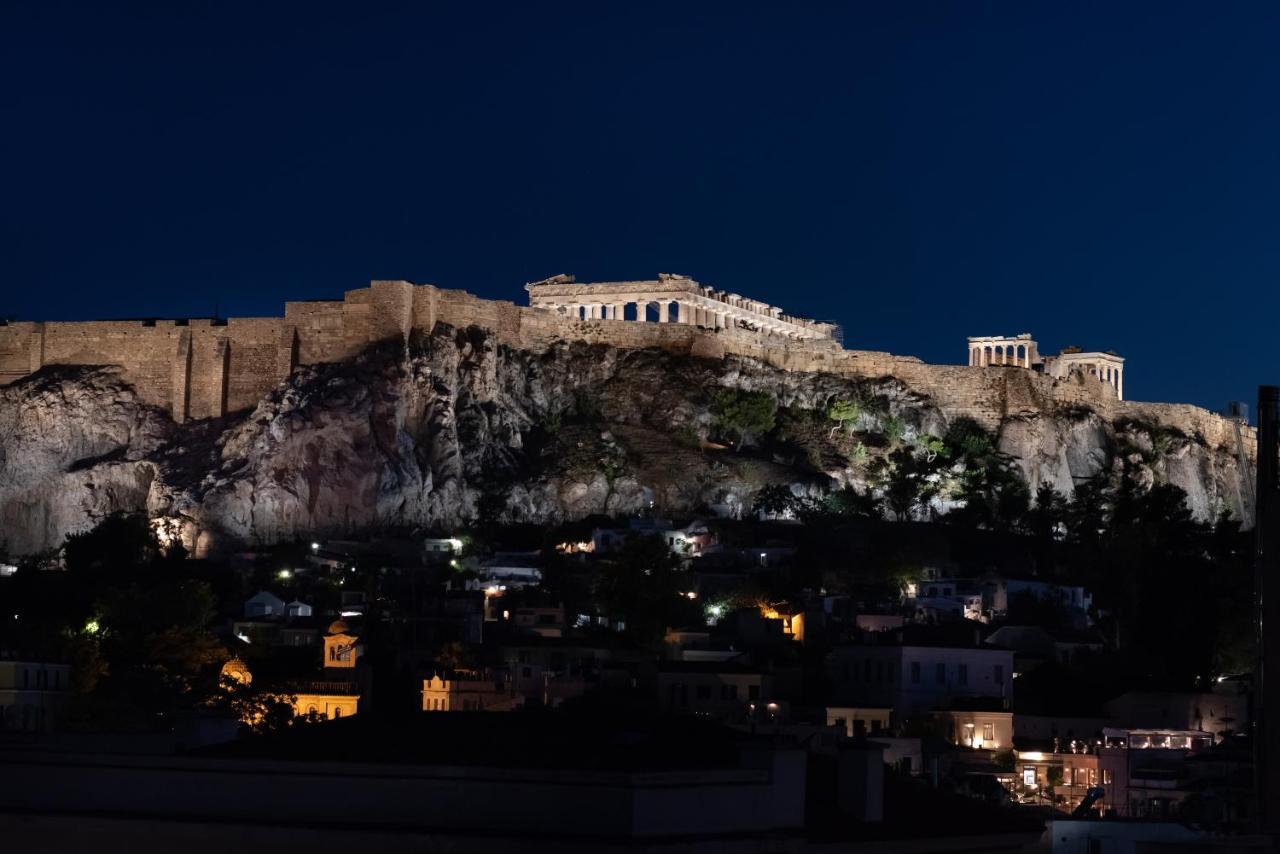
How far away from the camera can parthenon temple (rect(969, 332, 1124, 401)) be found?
109250 mm

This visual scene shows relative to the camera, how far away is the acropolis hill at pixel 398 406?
7744cm

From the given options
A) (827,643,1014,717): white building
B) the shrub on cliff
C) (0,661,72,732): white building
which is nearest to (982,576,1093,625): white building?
(827,643,1014,717): white building

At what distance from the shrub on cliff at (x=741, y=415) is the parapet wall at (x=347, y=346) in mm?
2977

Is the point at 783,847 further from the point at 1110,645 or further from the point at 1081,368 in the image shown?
the point at 1081,368

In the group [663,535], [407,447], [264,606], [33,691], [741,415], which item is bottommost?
[33,691]

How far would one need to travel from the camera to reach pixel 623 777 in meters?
19.3

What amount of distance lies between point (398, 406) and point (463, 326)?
20.9 feet

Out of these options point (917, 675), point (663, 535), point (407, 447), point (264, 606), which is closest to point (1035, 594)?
point (663, 535)

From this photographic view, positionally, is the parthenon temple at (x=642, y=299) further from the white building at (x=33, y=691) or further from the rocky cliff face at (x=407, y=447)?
the white building at (x=33, y=691)

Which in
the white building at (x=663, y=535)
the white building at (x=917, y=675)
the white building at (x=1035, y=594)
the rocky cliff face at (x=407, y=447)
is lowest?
the white building at (x=917, y=675)

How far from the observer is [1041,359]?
115812 mm

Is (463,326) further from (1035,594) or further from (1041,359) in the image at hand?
(1041,359)

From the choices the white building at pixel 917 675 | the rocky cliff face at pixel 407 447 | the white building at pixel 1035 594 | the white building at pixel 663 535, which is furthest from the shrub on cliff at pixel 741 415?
the white building at pixel 917 675

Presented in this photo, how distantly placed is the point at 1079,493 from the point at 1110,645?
22467 mm
